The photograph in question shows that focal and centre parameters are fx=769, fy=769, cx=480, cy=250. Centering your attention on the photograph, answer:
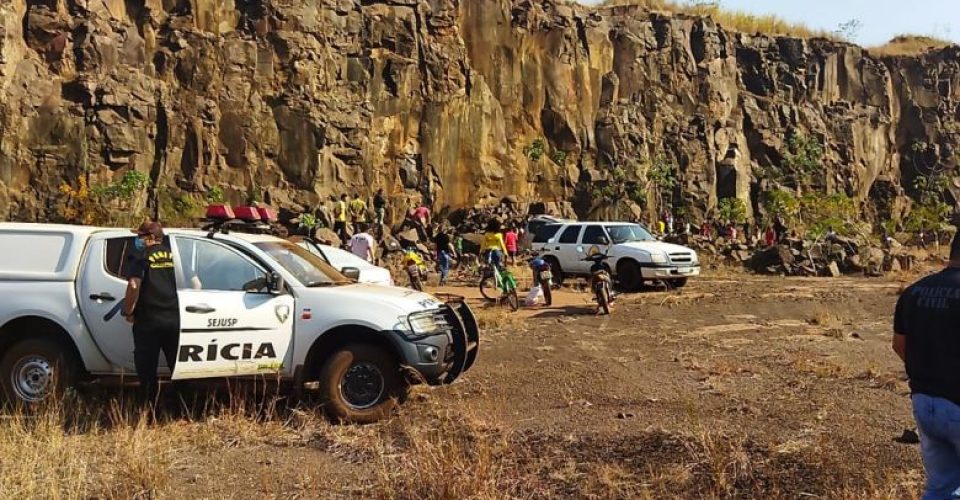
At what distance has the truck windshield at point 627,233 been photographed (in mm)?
19391

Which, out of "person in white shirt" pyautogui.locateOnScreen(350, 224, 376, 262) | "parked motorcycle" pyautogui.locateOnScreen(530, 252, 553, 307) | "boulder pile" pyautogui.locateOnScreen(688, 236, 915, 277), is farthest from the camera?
"boulder pile" pyautogui.locateOnScreen(688, 236, 915, 277)

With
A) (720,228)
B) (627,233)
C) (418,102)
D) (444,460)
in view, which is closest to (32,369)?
(444,460)

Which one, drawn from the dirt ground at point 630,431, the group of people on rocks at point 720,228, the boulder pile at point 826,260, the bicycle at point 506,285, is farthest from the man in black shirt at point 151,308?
the group of people on rocks at point 720,228

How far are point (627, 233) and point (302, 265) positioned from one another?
13253 millimetres

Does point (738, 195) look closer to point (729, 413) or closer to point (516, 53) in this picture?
point (516, 53)

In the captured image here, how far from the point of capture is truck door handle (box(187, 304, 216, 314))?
259 inches

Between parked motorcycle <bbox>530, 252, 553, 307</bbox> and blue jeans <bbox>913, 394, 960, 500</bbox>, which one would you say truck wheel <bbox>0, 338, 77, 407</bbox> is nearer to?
blue jeans <bbox>913, 394, 960, 500</bbox>

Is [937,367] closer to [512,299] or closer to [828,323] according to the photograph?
[828,323]

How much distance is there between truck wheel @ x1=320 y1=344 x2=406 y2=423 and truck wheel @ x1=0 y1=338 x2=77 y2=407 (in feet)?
7.39

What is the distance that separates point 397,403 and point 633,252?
12446mm

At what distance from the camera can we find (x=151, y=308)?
21.1ft

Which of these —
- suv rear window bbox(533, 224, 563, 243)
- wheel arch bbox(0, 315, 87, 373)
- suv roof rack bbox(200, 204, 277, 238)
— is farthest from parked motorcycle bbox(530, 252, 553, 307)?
wheel arch bbox(0, 315, 87, 373)

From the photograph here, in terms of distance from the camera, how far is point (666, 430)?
20.6ft

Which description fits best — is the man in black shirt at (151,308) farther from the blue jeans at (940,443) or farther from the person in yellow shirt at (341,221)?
the person in yellow shirt at (341,221)
